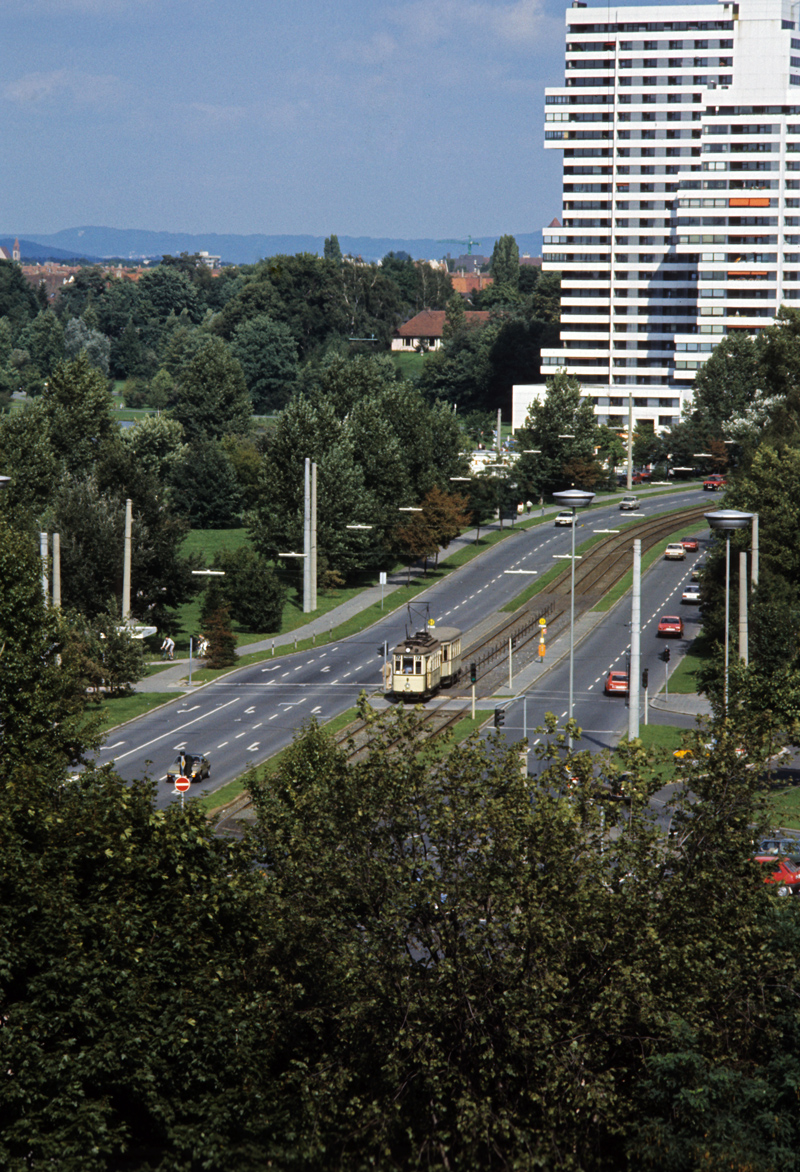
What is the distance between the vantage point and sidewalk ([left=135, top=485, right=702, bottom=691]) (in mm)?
75375

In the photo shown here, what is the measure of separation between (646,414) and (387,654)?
10675 centimetres

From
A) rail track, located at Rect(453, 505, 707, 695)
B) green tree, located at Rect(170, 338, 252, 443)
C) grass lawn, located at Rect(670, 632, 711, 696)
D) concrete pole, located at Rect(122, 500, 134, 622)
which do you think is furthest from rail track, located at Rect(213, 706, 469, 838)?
green tree, located at Rect(170, 338, 252, 443)

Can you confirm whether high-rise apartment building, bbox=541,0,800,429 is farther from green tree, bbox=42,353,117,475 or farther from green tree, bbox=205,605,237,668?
green tree, bbox=205,605,237,668

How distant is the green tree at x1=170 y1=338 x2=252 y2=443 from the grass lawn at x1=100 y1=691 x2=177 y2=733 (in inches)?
3224

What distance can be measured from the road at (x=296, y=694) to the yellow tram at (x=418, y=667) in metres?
2.82

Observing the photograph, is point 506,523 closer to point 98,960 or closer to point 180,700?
point 180,700

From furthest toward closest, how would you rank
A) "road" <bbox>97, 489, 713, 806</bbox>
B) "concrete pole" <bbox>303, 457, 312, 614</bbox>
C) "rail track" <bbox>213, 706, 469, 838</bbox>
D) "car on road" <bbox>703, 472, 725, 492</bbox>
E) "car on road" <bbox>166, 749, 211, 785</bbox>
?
"car on road" <bbox>703, 472, 725, 492</bbox> → "concrete pole" <bbox>303, 457, 312, 614</bbox> → "road" <bbox>97, 489, 713, 806</bbox> → "car on road" <bbox>166, 749, 211, 785</bbox> → "rail track" <bbox>213, 706, 469, 838</bbox>

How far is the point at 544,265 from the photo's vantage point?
191750mm

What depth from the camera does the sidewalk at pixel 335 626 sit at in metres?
75.4

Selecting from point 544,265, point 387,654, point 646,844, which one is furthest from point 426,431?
point 646,844

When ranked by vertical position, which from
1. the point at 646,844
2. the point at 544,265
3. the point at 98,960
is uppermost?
the point at 544,265

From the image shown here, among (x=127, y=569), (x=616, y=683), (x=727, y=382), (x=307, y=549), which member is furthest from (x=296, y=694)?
(x=727, y=382)

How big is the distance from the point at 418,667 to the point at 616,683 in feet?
35.6

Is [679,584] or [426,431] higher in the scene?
[426,431]
